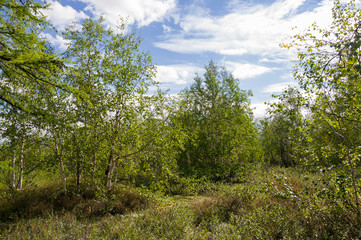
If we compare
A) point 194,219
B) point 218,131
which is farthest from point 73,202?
point 218,131

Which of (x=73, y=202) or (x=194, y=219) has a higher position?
(x=73, y=202)

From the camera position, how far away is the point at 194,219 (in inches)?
275

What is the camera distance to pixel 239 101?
1862 centimetres

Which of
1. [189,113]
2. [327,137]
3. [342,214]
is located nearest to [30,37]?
[342,214]

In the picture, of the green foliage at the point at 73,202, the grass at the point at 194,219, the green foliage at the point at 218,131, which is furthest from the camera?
the green foliage at the point at 218,131

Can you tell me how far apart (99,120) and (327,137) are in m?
14.9

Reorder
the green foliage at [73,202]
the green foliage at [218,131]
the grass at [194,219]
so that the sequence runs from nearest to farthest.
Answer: the grass at [194,219], the green foliage at [73,202], the green foliage at [218,131]

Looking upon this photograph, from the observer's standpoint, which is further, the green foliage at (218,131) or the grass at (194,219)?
the green foliage at (218,131)

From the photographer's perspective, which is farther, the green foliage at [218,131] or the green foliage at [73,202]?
the green foliage at [218,131]

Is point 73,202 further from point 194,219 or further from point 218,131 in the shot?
point 218,131

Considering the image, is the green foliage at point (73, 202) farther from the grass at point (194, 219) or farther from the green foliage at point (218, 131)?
the green foliage at point (218, 131)

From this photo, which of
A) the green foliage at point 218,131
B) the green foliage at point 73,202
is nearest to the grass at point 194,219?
the green foliage at point 73,202

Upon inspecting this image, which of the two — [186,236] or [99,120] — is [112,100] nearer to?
[99,120]

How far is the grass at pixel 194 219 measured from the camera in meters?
5.00
